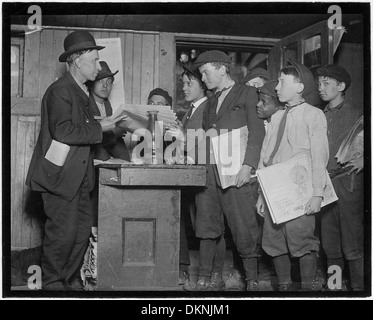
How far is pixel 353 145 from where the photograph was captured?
324 cm

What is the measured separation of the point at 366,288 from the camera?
318cm

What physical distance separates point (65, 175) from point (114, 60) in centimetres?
105

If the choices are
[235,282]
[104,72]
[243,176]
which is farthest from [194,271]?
[104,72]

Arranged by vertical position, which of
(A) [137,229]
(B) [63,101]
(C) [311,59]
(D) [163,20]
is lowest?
(A) [137,229]

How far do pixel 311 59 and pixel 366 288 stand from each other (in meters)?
1.55

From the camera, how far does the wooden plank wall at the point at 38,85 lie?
3484mm

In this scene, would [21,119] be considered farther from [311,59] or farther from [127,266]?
[311,59]

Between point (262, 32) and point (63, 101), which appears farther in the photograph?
point (262, 32)

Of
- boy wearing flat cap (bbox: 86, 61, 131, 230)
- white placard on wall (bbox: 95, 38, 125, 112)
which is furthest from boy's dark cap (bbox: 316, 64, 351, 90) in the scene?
white placard on wall (bbox: 95, 38, 125, 112)

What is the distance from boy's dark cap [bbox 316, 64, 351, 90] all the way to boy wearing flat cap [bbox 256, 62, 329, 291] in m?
0.19

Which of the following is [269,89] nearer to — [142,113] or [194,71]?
[194,71]

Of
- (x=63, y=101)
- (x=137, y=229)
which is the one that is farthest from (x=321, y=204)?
(x=63, y=101)

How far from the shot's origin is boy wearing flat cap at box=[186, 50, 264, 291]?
3.18m

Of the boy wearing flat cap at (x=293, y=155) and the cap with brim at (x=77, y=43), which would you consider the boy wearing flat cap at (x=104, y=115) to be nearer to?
the cap with brim at (x=77, y=43)
